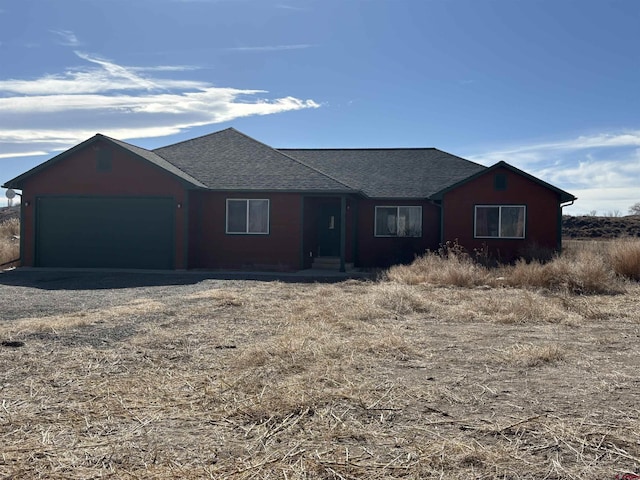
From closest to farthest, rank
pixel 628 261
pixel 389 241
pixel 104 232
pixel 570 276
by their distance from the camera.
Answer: pixel 570 276 → pixel 628 261 → pixel 104 232 → pixel 389 241

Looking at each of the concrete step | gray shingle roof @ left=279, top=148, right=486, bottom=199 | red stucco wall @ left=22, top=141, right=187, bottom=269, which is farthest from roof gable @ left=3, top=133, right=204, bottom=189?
gray shingle roof @ left=279, top=148, right=486, bottom=199

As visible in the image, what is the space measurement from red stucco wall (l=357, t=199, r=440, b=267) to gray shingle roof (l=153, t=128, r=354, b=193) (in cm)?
204

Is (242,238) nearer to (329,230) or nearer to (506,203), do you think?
(329,230)

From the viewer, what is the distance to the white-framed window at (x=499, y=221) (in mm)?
20594

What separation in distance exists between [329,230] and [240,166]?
153 inches

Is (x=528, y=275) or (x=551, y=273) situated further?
(x=528, y=275)

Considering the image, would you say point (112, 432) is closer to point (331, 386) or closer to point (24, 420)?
point (24, 420)

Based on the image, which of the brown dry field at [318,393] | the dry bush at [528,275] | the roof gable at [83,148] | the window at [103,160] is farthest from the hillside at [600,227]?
the brown dry field at [318,393]

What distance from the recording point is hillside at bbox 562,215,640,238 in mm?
51000

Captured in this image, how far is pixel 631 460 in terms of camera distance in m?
3.95

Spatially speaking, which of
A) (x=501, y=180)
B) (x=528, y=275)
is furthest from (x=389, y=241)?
(x=528, y=275)

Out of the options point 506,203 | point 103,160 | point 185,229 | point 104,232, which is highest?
point 103,160

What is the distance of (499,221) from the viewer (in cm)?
2078

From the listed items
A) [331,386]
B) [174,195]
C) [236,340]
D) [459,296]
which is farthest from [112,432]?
[174,195]
